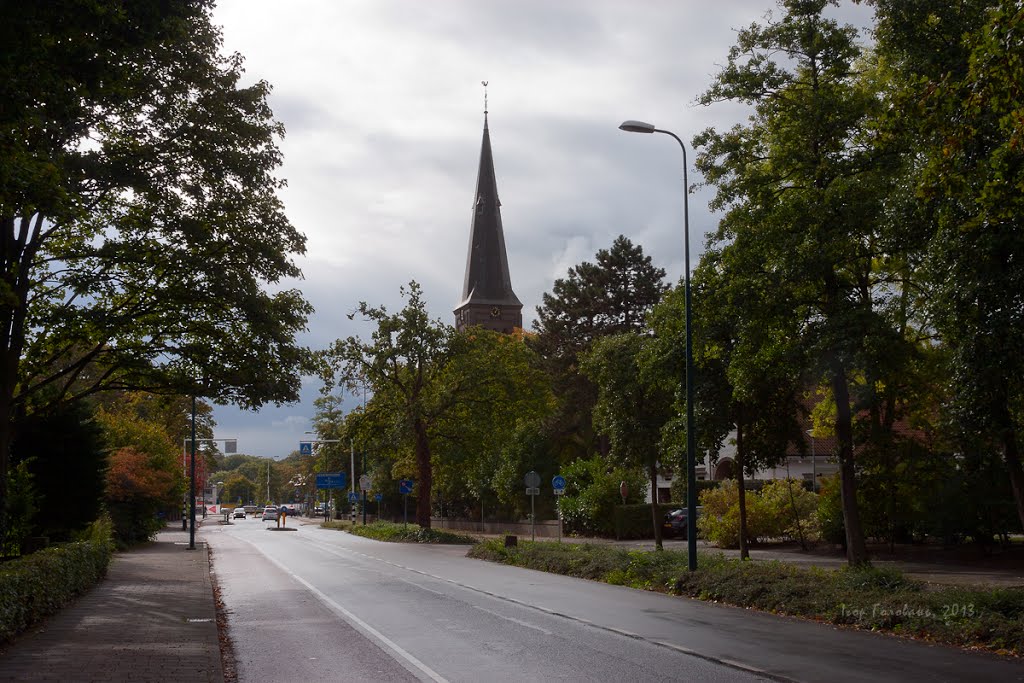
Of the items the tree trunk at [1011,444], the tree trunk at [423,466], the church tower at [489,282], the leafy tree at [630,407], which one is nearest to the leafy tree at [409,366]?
the tree trunk at [423,466]

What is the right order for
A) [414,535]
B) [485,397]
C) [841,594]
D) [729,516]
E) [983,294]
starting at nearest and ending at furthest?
[983,294]
[841,594]
[729,516]
[485,397]
[414,535]

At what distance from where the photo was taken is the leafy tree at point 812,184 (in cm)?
1950

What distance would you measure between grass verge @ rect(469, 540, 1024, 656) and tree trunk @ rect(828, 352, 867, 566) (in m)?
3.10

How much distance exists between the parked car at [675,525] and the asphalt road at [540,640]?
858 inches

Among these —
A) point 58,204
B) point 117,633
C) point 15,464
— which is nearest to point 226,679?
point 117,633

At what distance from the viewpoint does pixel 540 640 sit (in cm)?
1266

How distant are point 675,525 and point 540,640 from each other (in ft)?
105

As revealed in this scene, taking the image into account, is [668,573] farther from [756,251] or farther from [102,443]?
[102,443]

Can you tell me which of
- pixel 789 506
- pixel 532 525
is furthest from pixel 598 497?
pixel 789 506

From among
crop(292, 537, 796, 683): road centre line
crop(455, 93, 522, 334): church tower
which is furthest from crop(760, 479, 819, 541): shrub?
crop(455, 93, 522, 334): church tower

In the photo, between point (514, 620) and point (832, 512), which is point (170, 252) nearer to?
point (514, 620)

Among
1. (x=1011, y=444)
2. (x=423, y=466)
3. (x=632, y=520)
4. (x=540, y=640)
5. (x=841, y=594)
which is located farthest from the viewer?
(x=423, y=466)

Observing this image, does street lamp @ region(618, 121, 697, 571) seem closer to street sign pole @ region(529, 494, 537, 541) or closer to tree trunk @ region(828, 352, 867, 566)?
tree trunk @ region(828, 352, 867, 566)

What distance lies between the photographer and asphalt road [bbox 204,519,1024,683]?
10180mm
